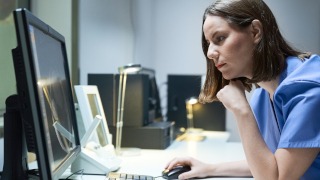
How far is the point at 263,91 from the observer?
1.26 meters

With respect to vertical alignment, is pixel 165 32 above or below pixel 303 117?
above

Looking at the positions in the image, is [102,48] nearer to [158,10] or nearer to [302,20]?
[158,10]

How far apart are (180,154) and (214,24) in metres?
0.83

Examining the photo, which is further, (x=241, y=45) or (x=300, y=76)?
(x=241, y=45)

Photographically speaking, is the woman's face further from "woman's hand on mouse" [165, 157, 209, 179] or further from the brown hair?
"woman's hand on mouse" [165, 157, 209, 179]

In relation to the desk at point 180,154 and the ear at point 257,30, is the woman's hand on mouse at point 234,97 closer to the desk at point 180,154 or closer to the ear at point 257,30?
the ear at point 257,30

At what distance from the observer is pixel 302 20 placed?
3.33m

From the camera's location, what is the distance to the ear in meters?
1.01

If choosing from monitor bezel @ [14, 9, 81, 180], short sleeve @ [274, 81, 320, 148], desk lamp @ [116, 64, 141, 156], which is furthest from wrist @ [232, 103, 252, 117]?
desk lamp @ [116, 64, 141, 156]

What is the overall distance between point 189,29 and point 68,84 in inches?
105

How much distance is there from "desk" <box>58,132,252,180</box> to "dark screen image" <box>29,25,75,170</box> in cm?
30

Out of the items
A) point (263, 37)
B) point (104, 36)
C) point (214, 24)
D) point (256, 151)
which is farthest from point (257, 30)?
point (104, 36)

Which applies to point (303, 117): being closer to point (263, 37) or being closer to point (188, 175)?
point (263, 37)

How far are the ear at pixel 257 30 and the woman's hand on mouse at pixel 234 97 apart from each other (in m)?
0.17
